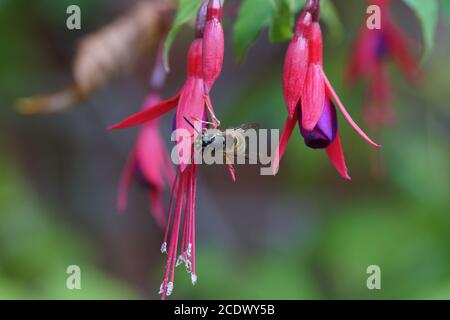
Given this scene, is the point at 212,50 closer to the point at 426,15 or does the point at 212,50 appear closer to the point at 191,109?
the point at 191,109

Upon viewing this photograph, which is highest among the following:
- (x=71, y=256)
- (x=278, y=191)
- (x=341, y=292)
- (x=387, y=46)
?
(x=387, y=46)

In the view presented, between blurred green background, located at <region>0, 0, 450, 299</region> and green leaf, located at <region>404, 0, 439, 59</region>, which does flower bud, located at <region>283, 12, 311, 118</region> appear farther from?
blurred green background, located at <region>0, 0, 450, 299</region>

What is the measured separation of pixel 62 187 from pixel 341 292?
901 millimetres

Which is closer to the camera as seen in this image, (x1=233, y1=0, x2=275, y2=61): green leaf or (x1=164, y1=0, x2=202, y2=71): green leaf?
(x1=164, y1=0, x2=202, y2=71): green leaf

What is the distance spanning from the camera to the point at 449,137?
6.40ft

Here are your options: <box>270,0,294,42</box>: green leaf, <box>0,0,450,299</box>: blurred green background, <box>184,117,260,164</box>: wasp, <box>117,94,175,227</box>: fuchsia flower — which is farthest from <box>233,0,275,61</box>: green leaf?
<box>0,0,450,299</box>: blurred green background

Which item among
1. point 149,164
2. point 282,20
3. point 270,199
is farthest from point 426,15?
point 270,199

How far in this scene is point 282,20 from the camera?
91 centimetres

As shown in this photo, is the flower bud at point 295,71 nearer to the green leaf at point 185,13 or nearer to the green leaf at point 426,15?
the green leaf at point 185,13

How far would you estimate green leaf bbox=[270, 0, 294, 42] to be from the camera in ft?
2.95

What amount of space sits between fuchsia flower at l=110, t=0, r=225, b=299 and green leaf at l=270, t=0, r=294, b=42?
13cm

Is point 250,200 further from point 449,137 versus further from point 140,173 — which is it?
point 140,173

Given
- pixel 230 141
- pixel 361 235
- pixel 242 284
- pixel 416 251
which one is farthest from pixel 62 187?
pixel 230 141

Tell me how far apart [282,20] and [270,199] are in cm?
142
